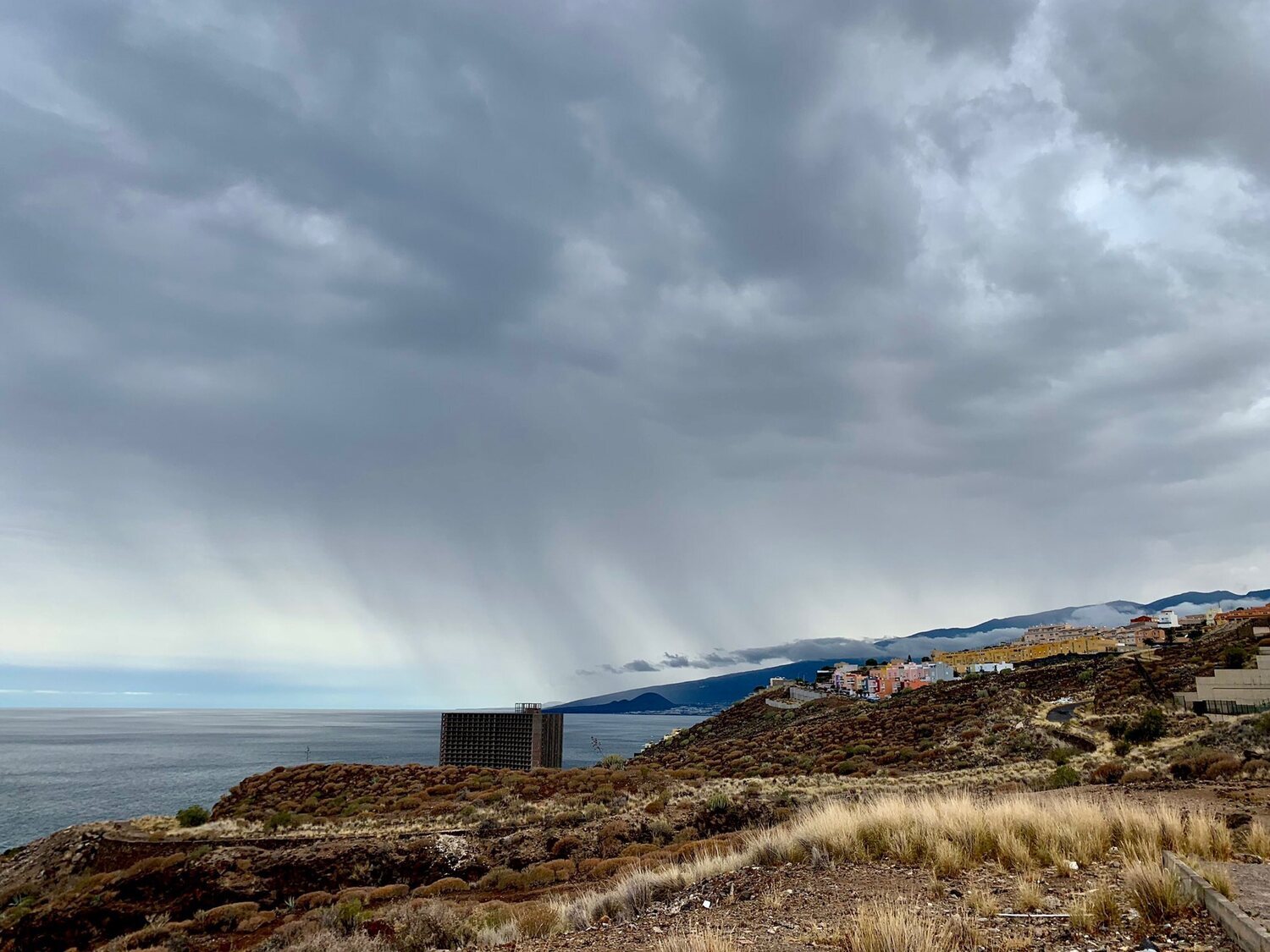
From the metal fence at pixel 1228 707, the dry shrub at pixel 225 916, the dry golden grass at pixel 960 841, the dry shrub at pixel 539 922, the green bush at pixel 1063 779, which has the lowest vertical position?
the dry shrub at pixel 225 916

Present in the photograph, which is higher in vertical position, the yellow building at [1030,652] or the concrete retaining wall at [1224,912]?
the concrete retaining wall at [1224,912]

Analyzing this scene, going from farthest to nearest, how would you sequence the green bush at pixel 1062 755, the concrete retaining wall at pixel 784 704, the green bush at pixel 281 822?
the concrete retaining wall at pixel 784 704, the green bush at pixel 281 822, the green bush at pixel 1062 755

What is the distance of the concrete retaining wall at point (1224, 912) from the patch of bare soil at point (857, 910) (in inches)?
4.7

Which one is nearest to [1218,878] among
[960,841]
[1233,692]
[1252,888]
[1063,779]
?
[1252,888]

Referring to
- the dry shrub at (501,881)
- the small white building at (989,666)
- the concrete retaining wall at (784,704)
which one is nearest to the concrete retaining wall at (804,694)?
the concrete retaining wall at (784,704)

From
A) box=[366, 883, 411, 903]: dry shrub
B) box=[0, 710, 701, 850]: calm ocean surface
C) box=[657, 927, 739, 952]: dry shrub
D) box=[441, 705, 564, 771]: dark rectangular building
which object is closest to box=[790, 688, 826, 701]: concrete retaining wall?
box=[0, 710, 701, 850]: calm ocean surface

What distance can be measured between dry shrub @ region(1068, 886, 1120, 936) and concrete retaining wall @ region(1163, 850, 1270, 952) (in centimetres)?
80

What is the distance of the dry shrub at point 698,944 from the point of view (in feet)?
21.4

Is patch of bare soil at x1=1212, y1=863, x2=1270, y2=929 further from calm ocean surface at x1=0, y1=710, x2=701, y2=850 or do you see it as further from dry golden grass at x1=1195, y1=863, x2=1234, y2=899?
calm ocean surface at x1=0, y1=710, x2=701, y2=850

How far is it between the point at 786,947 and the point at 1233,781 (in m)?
20.1

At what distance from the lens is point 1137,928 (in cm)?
704

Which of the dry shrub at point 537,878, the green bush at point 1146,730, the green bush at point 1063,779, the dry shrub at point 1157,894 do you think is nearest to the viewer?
the dry shrub at point 1157,894

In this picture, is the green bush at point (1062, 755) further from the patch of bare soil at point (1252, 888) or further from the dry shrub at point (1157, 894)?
the dry shrub at point (1157, 894)

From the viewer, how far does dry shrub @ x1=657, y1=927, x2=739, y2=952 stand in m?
6.51
